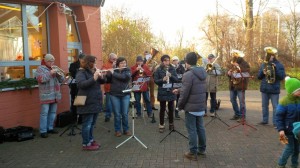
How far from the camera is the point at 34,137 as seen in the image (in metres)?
7.37

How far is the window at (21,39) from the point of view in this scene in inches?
309

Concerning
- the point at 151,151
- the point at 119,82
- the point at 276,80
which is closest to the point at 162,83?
the point at 119,82

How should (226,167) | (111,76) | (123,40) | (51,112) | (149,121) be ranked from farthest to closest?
(123,40) → (149,121) → (51,112) → (111,76) → (226,167)

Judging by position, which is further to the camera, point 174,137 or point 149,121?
point 149,121

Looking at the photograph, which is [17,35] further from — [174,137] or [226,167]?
[226,167]

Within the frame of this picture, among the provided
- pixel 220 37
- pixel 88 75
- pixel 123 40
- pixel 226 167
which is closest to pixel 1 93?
pixel 88 75

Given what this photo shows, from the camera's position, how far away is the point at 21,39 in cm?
812

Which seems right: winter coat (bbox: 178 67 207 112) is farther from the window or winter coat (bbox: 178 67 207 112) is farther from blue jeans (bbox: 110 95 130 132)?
the window

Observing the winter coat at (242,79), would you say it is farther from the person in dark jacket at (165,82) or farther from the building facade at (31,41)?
the building facade at (31,41)

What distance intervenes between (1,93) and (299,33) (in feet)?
95.4

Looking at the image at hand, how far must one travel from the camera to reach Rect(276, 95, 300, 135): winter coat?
448 cm

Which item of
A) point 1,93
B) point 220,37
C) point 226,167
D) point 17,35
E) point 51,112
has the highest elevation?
point 220,37

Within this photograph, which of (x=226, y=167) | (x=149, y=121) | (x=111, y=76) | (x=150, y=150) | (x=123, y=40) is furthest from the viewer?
(x=123, y=40)

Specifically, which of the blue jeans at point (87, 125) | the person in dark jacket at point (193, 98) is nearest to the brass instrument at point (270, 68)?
the person in dark jacket at point (193, 98)
